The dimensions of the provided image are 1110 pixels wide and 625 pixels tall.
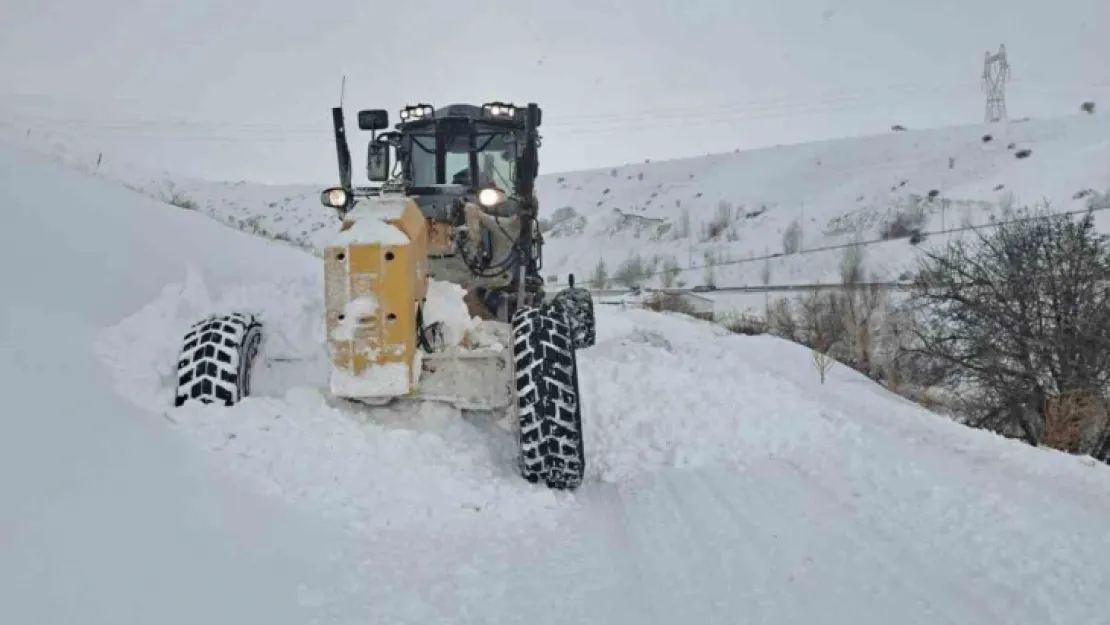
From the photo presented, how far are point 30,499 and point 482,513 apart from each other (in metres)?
2.07

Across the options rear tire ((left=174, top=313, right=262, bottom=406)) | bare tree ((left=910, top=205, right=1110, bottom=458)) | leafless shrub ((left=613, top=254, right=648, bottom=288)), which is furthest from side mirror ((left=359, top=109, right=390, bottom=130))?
leafless shrub ((left=613, top=254, right=648, bottom=288))

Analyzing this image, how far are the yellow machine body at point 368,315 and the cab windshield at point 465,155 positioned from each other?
297 cm

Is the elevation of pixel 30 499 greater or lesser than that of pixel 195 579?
greater

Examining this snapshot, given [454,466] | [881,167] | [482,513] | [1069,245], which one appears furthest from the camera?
[881,167]

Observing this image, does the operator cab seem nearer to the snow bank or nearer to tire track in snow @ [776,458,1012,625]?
the snow bank

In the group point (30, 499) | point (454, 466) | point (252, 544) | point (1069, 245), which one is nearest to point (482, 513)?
point (454, 466)

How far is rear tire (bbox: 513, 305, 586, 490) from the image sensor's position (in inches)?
186

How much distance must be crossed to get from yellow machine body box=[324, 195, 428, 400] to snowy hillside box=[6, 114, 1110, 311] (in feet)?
95.1

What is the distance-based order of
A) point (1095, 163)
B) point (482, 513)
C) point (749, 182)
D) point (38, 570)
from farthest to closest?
point (749, 182) → point (1095, 163) → point (482, 513) → point (38, 570)

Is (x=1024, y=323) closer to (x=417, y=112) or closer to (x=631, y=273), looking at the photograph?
(x=417, y=112)

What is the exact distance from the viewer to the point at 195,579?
2.88 m

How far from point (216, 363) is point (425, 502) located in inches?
60.4

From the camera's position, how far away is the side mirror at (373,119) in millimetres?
6914

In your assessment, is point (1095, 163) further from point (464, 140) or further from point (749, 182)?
point (464, 140)
